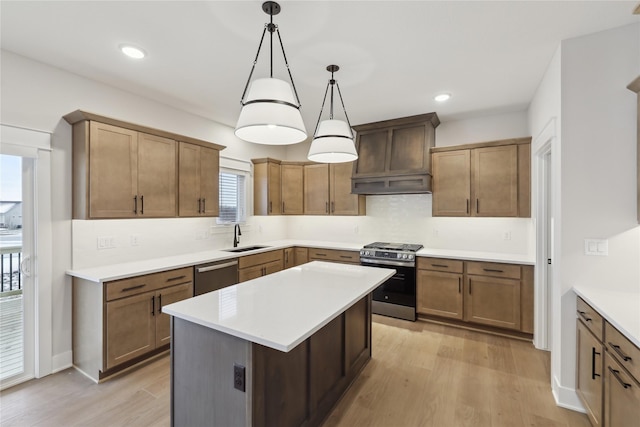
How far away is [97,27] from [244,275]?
2828 millimetres

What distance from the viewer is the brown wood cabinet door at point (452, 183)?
375 cm

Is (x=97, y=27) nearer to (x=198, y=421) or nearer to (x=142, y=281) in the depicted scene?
(x=142, y=281)

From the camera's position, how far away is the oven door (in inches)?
150

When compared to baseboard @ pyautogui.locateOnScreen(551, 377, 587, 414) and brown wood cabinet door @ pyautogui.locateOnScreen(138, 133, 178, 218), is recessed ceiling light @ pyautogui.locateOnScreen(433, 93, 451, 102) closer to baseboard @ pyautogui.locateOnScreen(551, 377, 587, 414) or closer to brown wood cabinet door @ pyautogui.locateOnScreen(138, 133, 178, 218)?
baseboard @ pyautogui.locateOnScreen(551, 377, 587, 414)

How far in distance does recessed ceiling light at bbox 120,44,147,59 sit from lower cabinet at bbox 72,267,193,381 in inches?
75.1

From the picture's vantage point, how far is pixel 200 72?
2.73 meters

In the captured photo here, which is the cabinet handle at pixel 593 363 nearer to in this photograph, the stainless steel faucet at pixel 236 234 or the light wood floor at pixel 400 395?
the light wood floor at pixel 400 395

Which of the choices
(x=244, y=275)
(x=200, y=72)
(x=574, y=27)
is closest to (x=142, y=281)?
(x=244, y=275)

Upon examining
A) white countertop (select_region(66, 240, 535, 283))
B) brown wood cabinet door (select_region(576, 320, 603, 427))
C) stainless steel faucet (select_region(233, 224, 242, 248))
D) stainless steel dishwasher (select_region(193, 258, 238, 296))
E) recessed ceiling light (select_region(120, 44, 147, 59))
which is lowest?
brown wood cabinet door (select_region(576, 320, 603, 427))

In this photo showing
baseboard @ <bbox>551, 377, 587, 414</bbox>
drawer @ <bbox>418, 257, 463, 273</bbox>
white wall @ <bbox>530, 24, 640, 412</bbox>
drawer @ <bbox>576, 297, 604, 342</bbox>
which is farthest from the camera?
drawer @ <bbox>418, 257, 463, 273</bbox>

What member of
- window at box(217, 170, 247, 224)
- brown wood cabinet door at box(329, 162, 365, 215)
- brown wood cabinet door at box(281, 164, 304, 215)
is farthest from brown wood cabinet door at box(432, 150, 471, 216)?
window at box(217, 170, 247, 224)

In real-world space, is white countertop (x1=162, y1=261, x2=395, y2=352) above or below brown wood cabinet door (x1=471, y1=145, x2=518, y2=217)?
below

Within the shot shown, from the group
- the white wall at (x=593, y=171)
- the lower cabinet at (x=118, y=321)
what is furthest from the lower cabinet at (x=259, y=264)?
the white wall at (x=593, y=171)

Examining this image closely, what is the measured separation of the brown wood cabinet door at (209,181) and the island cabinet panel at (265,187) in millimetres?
981
